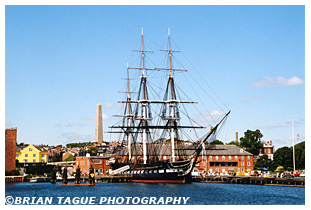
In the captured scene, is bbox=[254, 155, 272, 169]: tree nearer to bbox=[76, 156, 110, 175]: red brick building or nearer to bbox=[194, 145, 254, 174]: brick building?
bbox=[194, 145, 254, 174]: brick building

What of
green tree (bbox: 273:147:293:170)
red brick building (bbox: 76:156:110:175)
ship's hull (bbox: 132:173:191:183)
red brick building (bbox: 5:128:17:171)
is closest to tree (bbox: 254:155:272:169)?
green tree (bbox: 273:147:293:170)

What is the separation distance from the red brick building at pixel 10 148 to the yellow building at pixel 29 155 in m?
24.6

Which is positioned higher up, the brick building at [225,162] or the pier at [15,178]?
the brick building at [225,162]

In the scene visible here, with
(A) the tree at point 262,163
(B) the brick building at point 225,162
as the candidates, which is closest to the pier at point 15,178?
(B) the brick building at point 225,162

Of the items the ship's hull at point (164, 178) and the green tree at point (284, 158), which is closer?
the ship's hull at point (164, 178)

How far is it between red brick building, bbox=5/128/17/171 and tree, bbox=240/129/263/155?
64220 mm

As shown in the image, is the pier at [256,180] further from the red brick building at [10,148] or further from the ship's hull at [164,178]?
the red brick building at [10,148]

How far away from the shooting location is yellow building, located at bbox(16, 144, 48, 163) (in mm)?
126125

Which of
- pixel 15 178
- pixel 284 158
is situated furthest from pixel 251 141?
pixel 15 178

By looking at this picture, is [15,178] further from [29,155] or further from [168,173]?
[168,173]

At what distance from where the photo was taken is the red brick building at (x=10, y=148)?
99500 mm

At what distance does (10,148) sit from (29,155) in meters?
28.4
